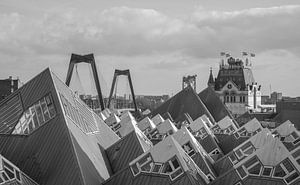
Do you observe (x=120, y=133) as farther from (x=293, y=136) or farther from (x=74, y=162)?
(x=74, y=162)

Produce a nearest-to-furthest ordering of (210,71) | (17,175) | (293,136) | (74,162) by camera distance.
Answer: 1. (17,175)
2. (74,162)
3. (293,136)
4. (210,71)

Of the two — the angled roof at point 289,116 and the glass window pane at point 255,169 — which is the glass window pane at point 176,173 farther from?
the angled roof at point 289,116

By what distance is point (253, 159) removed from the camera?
876 inches

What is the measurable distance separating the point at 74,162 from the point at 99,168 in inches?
100

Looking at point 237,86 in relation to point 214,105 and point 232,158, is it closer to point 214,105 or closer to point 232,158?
point 214,105

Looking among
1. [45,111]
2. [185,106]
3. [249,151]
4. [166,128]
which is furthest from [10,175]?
[185,106]

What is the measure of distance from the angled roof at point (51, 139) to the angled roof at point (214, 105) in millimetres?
40880

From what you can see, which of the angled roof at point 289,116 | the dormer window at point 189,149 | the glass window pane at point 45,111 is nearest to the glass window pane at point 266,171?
the dormer window at point 189,149

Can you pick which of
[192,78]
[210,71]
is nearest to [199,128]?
[192,78]

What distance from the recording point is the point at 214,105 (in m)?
70.9

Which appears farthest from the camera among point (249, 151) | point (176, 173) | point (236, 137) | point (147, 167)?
point (236, 137)

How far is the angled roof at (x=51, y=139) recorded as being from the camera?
74.3 ft

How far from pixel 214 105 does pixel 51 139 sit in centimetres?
4898

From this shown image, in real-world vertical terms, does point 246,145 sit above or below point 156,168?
below
